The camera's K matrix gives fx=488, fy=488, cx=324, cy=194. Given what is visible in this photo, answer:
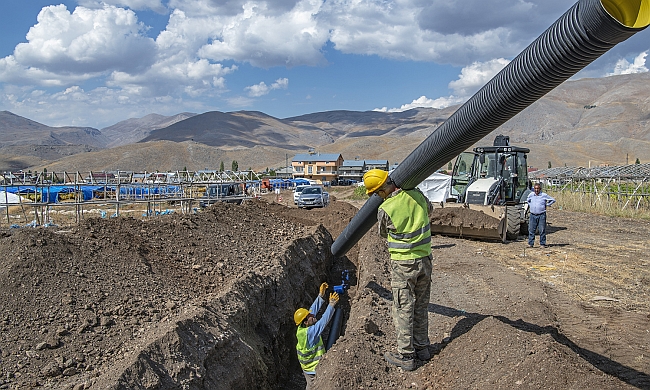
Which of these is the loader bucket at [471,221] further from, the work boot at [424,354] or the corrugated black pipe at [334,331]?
the work boot at [424,354]

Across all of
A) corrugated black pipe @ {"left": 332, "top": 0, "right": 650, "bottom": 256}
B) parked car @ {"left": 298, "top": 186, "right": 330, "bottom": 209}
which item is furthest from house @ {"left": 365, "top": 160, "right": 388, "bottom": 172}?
corrugated black pipe @ {"left": 332, "top": 0, "right": 650, "bottom": 256}

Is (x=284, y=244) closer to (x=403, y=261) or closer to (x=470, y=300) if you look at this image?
(x=470, y=300)

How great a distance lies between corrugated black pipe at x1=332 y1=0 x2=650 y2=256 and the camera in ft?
9.55

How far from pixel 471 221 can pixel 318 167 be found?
67.3 metres

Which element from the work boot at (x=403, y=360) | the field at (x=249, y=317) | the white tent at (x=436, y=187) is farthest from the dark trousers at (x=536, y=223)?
the white tent at (x=436, y=187)

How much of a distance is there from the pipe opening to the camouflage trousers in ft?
9.75

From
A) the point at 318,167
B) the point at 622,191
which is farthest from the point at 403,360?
the point at 318,167

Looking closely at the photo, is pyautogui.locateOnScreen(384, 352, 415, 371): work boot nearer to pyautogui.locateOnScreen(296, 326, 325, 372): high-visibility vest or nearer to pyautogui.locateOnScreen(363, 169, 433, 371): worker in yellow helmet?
pyautogui.locateOnScreen(363, 169, 433, 371): worker in yellow helmet

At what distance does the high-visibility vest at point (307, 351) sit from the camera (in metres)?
6.31

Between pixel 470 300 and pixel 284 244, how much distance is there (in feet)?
12.7

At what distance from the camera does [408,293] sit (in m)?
5.24

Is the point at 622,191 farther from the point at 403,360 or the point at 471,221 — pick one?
the point at 403,360

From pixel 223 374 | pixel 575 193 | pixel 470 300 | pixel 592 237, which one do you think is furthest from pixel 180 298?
pixel 575 193

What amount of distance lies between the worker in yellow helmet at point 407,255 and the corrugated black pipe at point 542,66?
51cm
